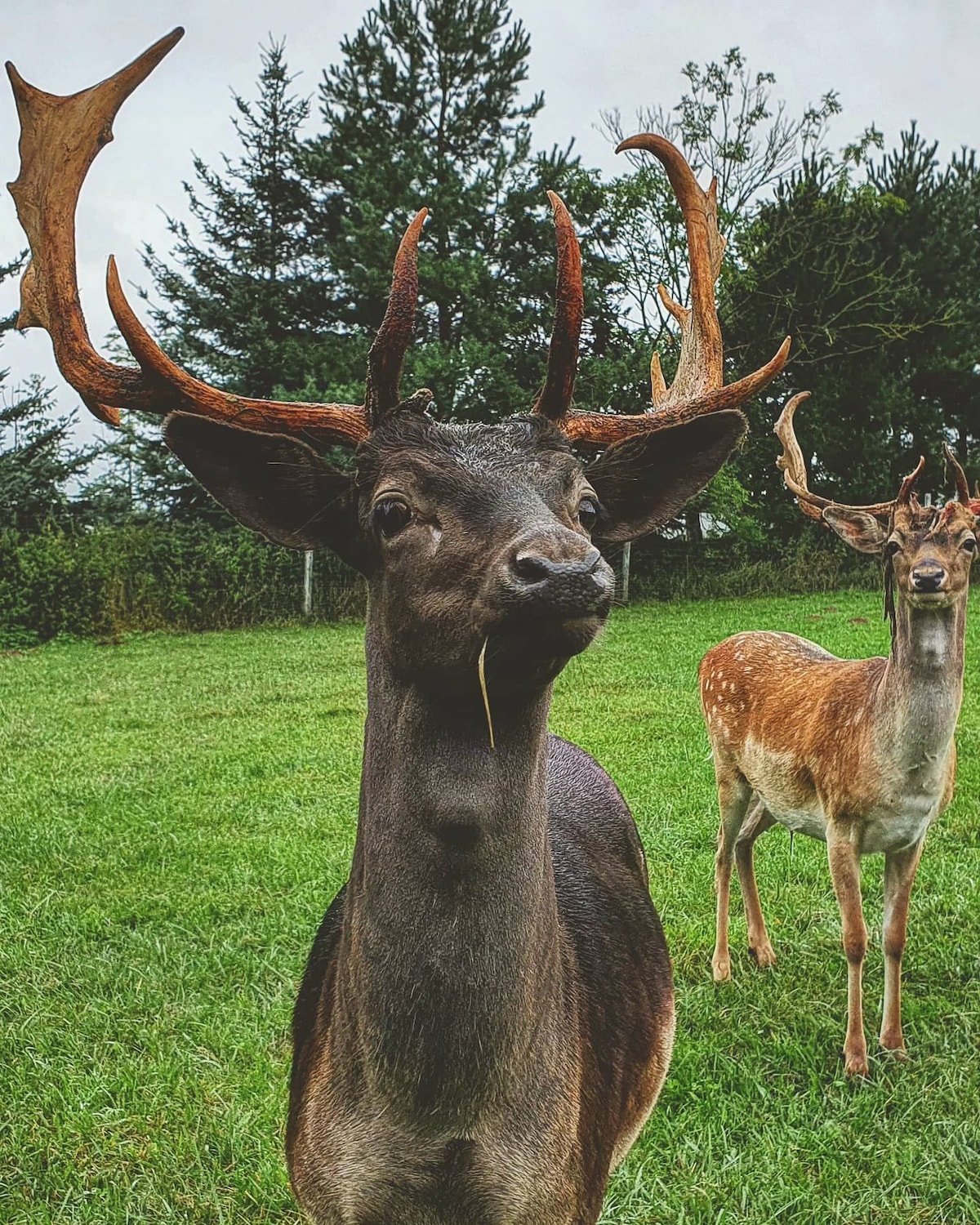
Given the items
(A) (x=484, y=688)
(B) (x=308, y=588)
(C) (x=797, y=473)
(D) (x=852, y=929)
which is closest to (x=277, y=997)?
(D) (x=852, y=929)

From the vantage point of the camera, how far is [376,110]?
23578 millimetres

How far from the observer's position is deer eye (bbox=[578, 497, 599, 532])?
6.88ft

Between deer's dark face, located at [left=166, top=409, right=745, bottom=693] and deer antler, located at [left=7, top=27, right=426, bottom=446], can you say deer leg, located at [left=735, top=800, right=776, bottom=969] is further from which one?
deer antler, located at [left=7, top=27, right=426, bottom=446]

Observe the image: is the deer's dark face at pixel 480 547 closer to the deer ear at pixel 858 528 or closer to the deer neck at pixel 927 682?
the deer neck at pixel 927 682

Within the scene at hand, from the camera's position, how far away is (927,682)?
4203 mm

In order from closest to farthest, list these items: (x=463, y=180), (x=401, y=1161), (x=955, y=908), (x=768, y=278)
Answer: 1. (x=401, y=1161)
2. (x=955, y=908)
3. (x=463, y=180)
4. (x=768, y=278)

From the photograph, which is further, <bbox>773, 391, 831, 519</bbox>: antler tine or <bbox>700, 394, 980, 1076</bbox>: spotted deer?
<bbox>773, 391, 831, 519</bbox>: antler tine

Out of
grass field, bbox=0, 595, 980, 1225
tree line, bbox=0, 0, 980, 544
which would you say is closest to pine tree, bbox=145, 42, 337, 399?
tree line, bbox=0, 0, 980, 544

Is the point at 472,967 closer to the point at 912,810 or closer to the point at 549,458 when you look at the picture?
the point at 549,458

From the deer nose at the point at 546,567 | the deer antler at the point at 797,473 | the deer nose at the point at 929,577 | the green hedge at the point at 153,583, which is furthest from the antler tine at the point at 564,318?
the green hedge at the point at 153,583

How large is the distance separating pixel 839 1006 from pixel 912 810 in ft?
3.26

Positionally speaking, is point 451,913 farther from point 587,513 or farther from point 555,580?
point 587,513

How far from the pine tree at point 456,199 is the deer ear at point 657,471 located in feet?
63.4

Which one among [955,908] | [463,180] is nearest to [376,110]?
[463,180]
